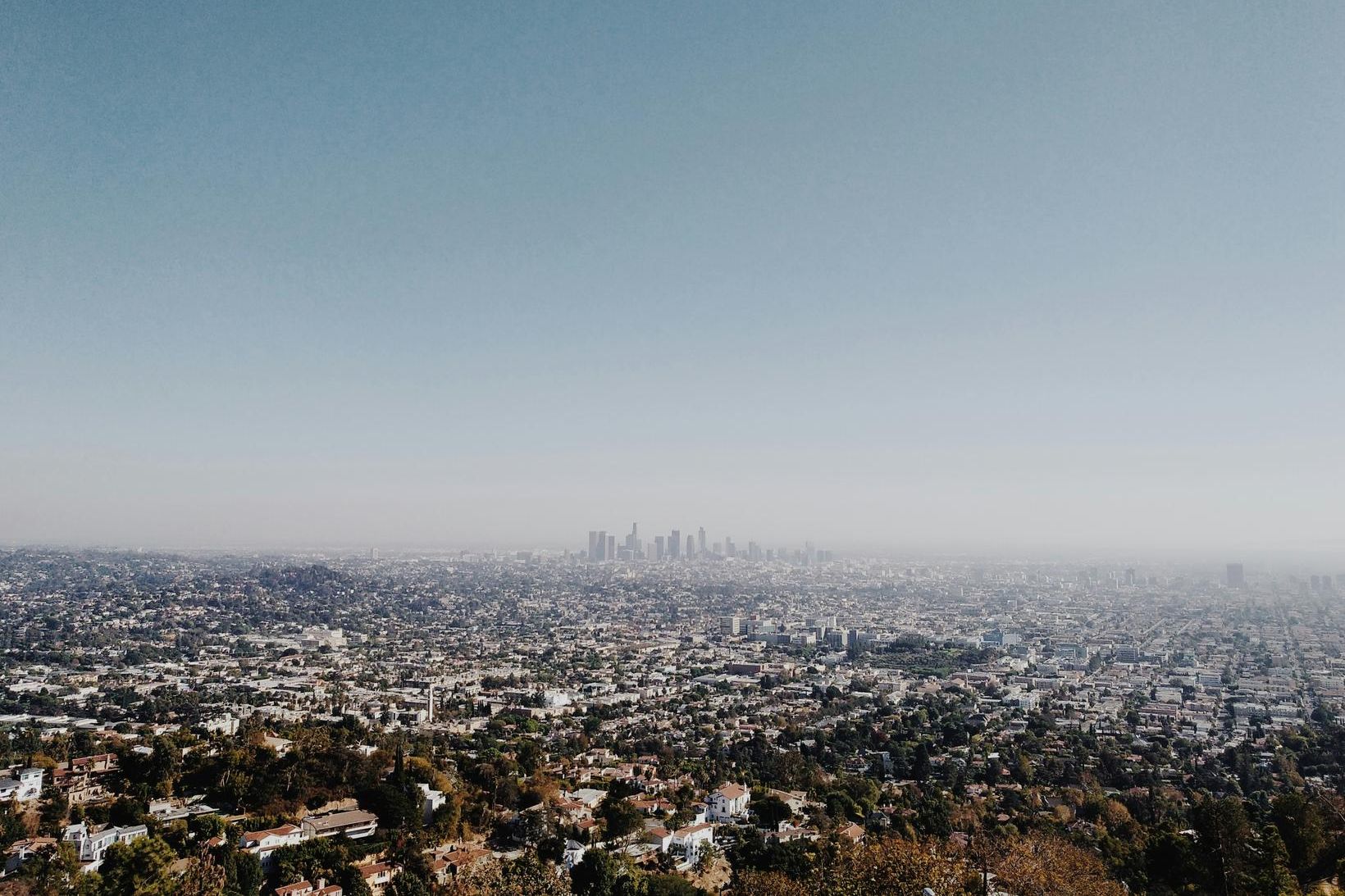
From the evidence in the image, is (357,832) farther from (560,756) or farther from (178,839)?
(560,756)

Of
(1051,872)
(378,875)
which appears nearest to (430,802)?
(378,875)

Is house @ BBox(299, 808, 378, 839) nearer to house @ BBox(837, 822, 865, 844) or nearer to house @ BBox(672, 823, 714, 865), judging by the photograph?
house @ BBox(672, 823, 714, 865)

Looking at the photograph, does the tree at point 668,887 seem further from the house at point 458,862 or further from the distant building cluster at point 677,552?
the distant building cluster at point 677,552

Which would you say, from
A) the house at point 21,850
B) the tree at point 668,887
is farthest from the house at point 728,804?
the house at point 21,850

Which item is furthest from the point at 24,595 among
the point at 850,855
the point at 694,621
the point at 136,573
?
the point at 850,855

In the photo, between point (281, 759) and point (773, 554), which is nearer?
point (281, 759)
